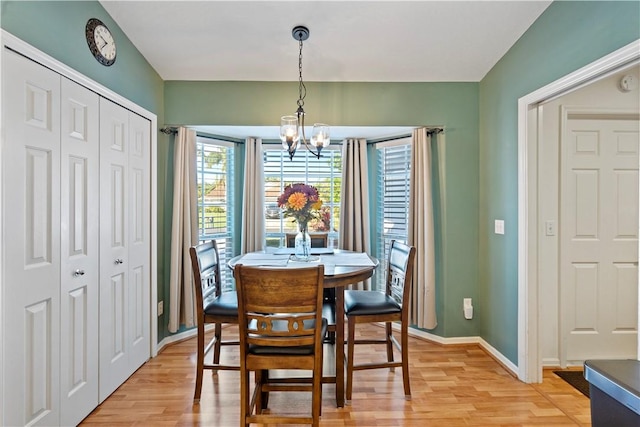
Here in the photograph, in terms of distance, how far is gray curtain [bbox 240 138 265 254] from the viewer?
3.46 m

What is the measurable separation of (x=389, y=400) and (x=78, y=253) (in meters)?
2.16

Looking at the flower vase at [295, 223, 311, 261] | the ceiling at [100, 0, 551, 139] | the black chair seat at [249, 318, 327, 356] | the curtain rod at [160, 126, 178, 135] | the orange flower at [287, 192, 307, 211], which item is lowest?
the black chair seat at [249, 318, 327, 356]

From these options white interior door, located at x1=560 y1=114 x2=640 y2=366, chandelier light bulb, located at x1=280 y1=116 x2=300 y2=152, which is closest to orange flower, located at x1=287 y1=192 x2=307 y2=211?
chandelier light bulb, located at x1=280 y1=116 x2=300 y2=152

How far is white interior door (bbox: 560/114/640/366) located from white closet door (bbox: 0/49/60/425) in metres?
3.42

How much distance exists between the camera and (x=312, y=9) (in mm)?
2217

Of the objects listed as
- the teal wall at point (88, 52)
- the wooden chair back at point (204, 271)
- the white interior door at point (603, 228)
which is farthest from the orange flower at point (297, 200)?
the white interior door at point (603, 228)

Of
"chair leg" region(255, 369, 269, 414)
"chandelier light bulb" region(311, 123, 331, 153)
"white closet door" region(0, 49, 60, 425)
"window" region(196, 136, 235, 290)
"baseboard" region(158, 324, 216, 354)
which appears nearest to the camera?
"white closet door" region(0, 49, 60, 425)

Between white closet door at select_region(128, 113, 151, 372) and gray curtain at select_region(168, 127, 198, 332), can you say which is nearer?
white closet door at select_region(128, 113, 151, 372)

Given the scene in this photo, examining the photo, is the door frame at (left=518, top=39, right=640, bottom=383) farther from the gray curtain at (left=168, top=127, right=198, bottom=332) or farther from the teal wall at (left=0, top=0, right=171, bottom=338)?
the teal wall at (left=0, top=0, right=171, bottom=338)

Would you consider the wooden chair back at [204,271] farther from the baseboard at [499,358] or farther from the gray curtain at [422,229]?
the baseboard at [499,358]

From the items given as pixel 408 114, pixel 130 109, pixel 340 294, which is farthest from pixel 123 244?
pixel 408 114

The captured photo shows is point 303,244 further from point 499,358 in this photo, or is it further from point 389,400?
point 499,358

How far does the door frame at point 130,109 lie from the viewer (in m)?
1.49

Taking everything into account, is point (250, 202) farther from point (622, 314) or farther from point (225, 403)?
point (622, 314)
